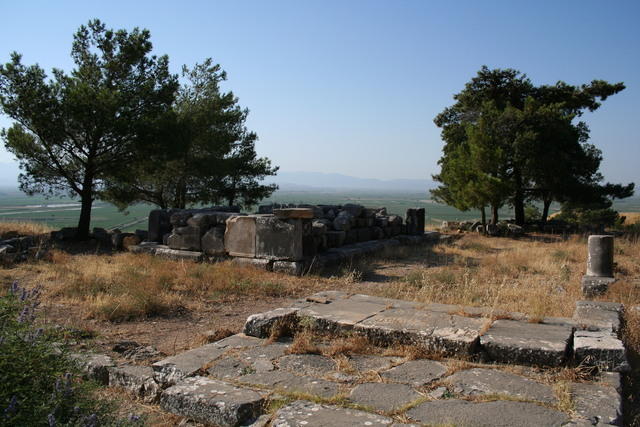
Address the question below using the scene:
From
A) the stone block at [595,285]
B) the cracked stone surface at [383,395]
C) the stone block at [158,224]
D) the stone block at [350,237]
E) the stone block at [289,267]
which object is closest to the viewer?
the cracked stone surface at [383,395]

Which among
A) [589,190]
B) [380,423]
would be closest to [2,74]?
[380,423]

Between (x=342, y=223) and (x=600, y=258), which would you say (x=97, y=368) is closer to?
(x=600, y=258)

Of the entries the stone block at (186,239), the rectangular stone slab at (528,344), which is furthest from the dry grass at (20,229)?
the rectangular stone slab at (528,344)

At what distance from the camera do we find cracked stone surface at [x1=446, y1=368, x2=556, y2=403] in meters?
3.64

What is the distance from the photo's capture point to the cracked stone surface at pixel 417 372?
3.97 m

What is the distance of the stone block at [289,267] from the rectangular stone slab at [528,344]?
18.1ft

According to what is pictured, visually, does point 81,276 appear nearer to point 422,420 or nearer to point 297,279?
point 297,279

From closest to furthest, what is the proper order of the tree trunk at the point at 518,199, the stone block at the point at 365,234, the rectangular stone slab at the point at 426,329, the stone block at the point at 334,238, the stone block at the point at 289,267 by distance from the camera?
the rectangular stone slab at the point at 426,329 < the stone block at the point at 289,267 < the stone block at the point at 334,238 < the stone block at the point at 365,234 < the tree trunk at the point at 518,199

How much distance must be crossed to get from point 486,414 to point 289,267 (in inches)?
274

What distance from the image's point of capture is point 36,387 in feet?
9.96

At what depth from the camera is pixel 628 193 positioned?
20.6m

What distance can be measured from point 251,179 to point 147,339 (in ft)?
50.5

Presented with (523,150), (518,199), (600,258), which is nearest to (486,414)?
(600,258)

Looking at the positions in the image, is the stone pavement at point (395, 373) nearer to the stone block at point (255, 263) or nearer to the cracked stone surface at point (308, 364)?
the cracked stone surface at point (308, 364)
